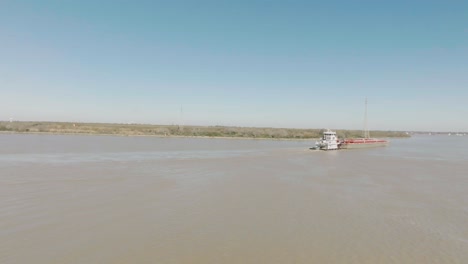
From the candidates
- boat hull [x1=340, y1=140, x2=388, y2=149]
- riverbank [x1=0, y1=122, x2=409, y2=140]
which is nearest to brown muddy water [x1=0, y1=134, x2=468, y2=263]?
boat hull [x1=340, y1=140, x2=388, y2=149]

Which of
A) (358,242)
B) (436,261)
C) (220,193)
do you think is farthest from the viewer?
(220,193)

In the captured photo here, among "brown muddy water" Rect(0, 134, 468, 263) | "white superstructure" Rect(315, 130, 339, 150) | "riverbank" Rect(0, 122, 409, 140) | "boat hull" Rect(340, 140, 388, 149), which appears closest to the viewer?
"brown muddy water" Rect(0, 134, 468, 263)

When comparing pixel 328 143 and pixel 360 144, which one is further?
pixel 360 144

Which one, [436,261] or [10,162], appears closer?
[436,261]

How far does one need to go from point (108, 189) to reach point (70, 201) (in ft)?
8.41

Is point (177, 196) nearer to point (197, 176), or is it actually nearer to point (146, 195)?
point (146, 195)

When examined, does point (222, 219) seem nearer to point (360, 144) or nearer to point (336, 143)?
point (336, 143)

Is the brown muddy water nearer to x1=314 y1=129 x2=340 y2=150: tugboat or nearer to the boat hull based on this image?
x1=314 y1=129 x2=340 y2=150: tugboat

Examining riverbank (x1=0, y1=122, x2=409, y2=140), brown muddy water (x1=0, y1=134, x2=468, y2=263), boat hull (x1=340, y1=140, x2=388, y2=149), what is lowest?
brown muddy water (x1=0, y1=134, x2=468, y2=263)

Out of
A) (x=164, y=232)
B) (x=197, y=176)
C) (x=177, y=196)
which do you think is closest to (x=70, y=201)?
(x=177, y=196)

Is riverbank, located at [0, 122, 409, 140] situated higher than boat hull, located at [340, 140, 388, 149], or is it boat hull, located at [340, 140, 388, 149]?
riverbank, located at [0, 122, 409, 140]

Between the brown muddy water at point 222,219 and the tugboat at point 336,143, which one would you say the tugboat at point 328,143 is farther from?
the brown muddy water at point 222,219

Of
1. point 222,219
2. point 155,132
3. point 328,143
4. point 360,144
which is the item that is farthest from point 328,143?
point 155,132

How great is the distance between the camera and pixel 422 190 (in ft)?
53.3
